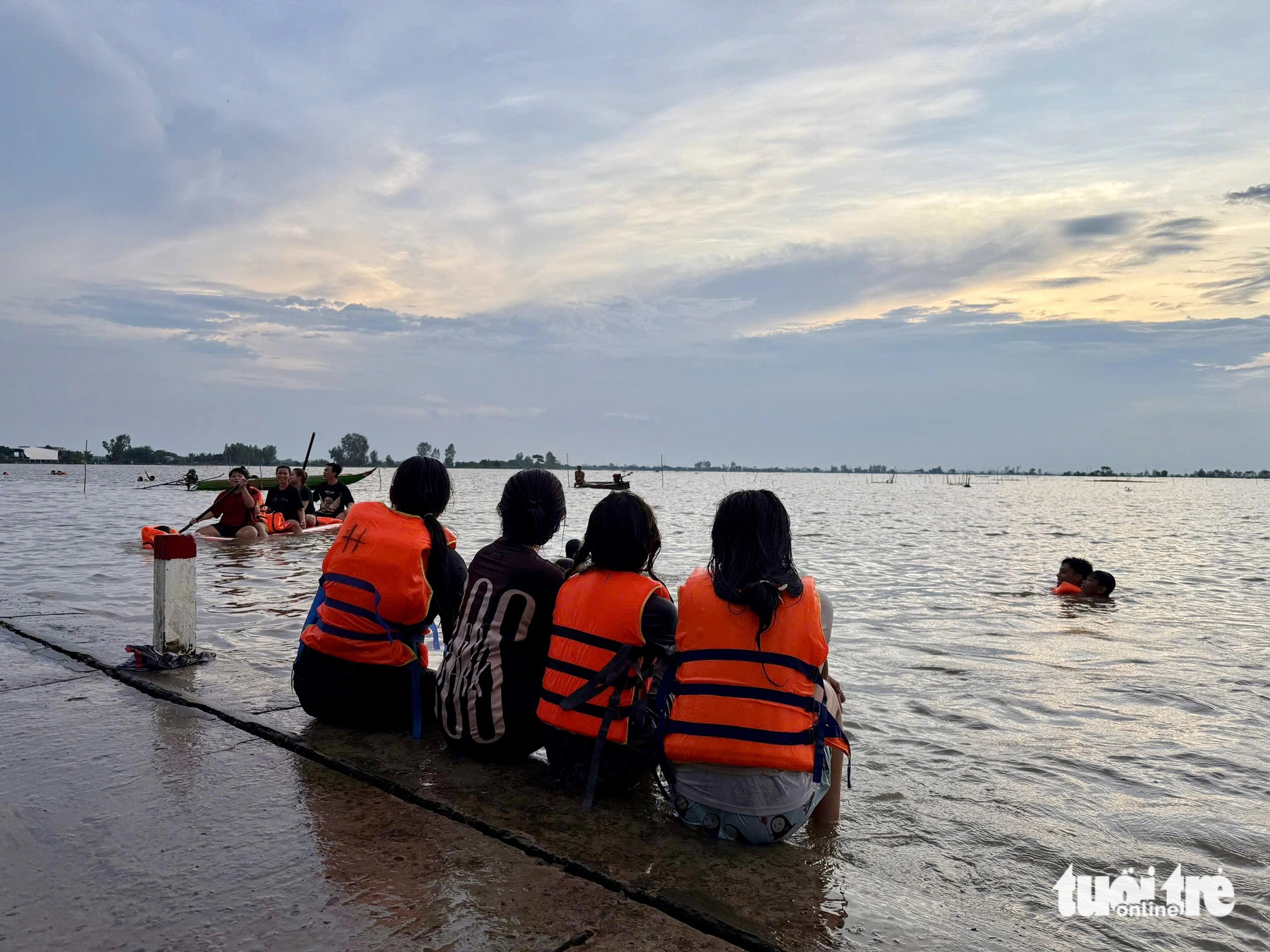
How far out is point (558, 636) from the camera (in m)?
3.89

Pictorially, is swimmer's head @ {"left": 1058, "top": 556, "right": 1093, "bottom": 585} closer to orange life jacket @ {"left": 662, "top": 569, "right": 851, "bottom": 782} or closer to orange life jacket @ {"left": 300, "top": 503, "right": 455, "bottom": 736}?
orange life jacket @ {"left": 662, "top": 569, "right": 851, "bottom": 782}

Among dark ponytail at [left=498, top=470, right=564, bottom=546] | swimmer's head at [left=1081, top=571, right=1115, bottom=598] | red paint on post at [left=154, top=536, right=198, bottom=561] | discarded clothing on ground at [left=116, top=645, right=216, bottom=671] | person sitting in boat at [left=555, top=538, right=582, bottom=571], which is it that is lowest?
swimmer's head at [left=1081, top=571, right=1115, bottom=598]

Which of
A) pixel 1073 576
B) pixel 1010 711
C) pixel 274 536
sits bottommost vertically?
pixel 1010 711

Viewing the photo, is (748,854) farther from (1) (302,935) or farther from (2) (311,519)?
(2) (311,519)

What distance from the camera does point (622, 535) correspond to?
148 inches

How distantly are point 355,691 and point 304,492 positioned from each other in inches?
656

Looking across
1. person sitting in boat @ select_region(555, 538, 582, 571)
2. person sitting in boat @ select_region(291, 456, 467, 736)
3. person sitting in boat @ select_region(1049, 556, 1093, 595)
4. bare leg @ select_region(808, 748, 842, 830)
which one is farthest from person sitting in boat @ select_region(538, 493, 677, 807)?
person sitting in boat @ select_region(1049, 556, 1093, 595)

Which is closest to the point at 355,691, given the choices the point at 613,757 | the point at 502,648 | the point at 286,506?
the point at 502,648

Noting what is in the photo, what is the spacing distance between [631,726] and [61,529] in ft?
78.1

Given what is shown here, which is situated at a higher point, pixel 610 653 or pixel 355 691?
pixel 610 653

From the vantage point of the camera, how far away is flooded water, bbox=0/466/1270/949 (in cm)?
368

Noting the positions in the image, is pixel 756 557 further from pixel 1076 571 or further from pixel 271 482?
pixel 271 482

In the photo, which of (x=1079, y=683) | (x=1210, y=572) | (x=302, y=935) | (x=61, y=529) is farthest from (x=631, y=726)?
(x=61, y=529)

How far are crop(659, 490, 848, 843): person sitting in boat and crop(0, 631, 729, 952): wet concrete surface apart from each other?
722mm
